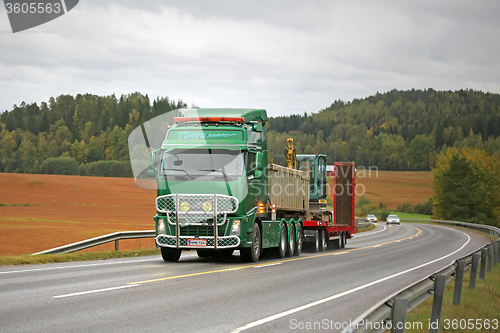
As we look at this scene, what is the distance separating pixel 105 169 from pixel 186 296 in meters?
125

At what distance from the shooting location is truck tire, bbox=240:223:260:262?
16.5 m

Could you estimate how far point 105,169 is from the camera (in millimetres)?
130500

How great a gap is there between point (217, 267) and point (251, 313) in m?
7.00

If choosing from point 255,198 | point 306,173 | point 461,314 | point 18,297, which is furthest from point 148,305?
point 306,173

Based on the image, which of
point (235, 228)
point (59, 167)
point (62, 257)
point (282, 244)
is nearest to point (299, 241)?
point (282, 244)

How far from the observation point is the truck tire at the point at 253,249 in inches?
651

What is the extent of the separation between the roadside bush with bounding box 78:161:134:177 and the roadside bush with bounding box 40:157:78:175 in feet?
5.54

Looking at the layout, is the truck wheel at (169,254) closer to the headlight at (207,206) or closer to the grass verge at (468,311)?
the headlight at (207,206)

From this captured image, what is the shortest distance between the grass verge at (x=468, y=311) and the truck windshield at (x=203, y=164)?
6.45 metres

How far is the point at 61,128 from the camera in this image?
6845 inches

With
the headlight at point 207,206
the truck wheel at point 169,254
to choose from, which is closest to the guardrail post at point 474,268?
the headlight at point 207,206

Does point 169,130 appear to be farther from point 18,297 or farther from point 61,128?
point 61,128

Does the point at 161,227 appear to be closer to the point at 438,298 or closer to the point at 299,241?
the point at 299,241

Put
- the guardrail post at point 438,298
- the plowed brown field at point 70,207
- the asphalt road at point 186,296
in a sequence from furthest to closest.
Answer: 1. the plowed brown field at point 70,207
2. the asphalt road at point 186,296
3. the guardrail post at point 438,298
